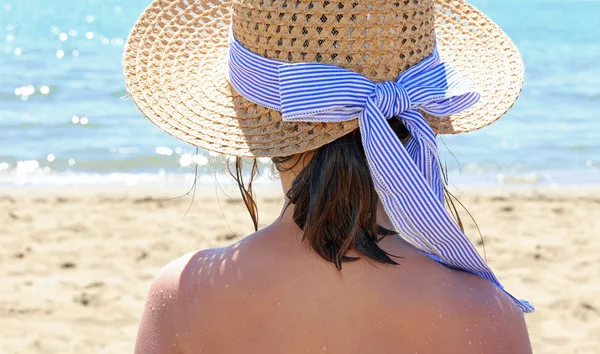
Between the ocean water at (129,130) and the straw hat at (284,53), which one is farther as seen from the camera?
the ocean water at (129,130)

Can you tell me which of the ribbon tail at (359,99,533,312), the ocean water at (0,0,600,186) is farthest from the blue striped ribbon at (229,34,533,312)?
the ocean water at (0,0,600,186)

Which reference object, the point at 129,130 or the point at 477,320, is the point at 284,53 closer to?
the point at 477,320

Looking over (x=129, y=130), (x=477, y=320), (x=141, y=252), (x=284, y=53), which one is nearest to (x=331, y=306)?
(x=477, y=320)

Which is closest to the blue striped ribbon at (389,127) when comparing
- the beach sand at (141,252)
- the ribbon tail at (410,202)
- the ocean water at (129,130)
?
the ribbon tail at (410,202)

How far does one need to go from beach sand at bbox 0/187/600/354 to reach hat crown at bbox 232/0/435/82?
295cm

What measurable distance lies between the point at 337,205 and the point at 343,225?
0.04 meters

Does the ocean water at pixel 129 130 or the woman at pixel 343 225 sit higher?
the woman at pixel 343 225

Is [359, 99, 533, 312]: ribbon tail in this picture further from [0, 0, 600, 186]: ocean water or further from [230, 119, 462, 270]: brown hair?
[0, 0, 600, 186]: ocean water

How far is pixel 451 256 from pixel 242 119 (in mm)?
459

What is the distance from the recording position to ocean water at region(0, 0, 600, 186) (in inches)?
292

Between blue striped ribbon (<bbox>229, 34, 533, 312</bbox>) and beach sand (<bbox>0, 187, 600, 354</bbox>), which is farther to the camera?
beach sand (<bbox>0, 187, 600, 354</bbox>)

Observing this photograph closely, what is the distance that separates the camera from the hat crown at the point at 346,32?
1336 mm

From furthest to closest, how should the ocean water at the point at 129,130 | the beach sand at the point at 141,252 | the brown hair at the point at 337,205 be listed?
the ocean water at the point at 129,130 < the beach sand at the point at 141,252 < the brown hair at the point at 337,205

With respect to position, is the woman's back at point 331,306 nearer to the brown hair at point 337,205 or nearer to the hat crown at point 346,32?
the brown hair at point 337,205
